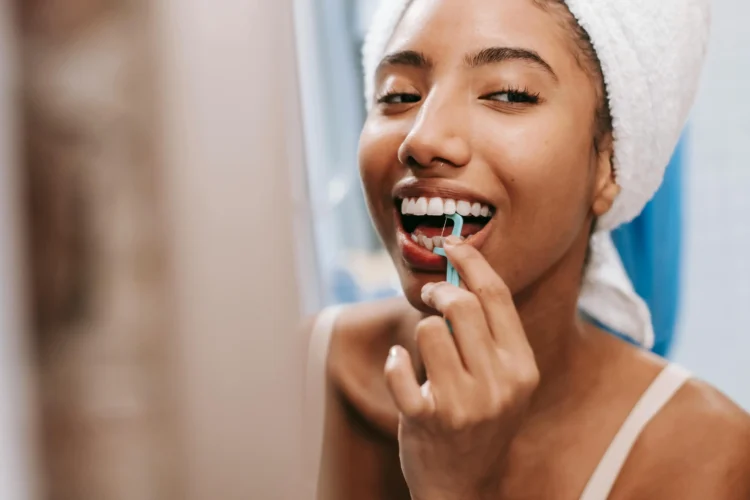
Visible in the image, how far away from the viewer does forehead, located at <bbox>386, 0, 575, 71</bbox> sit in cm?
62

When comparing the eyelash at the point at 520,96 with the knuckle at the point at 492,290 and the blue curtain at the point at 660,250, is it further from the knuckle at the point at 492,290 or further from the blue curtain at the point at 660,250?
the blue curtain at the point at 660,250

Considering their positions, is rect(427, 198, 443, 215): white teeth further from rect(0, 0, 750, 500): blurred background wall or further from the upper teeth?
rect(0, 0, 750, 500): blurred background wall

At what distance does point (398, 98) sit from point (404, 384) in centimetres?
30

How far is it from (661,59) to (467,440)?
41 cm

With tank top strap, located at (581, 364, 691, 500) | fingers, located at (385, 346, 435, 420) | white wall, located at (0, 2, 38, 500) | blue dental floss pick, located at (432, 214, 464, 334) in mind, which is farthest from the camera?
tank top strap, located at (581, 364, 691, 500)

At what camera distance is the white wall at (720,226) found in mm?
1000

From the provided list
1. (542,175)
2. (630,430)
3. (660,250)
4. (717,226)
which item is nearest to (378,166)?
(542,175)

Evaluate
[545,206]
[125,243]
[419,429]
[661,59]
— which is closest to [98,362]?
[125,243]

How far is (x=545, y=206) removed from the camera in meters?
0.64

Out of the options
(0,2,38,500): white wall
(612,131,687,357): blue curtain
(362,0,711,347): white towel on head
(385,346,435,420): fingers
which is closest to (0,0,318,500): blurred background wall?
(0,2,38,500): white wall

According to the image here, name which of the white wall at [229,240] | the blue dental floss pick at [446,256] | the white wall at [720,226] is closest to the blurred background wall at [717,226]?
the white wall at [720,226]

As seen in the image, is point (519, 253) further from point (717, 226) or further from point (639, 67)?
point (717, 226)

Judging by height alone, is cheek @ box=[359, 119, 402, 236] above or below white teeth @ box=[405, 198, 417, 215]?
above

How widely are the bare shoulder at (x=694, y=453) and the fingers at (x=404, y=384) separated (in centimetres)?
32
